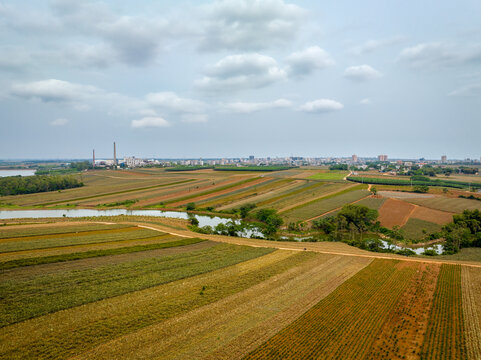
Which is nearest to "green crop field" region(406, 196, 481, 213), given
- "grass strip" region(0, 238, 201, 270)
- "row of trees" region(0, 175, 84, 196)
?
"grass strip" region(0, 238, 201, 270)

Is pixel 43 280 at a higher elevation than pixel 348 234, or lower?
higher

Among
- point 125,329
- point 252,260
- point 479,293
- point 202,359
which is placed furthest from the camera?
point 252,260

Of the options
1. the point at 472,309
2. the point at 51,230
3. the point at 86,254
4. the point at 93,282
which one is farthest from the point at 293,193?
the point at 93,282

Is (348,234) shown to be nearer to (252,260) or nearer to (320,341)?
(252,260)

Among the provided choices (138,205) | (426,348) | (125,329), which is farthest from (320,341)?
(138,205)

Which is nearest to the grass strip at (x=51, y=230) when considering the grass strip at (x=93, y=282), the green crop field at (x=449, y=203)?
the grass strip at (x=93, y=282)

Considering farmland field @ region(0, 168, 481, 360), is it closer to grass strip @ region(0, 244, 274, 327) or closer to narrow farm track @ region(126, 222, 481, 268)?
grass strip @ region(0, 244, 274, 327)
